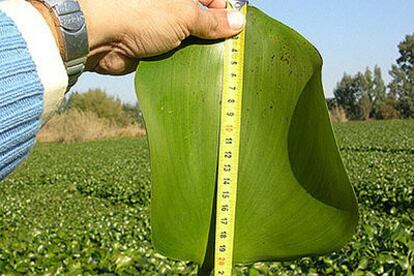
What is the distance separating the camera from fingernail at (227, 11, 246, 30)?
4.27 ft

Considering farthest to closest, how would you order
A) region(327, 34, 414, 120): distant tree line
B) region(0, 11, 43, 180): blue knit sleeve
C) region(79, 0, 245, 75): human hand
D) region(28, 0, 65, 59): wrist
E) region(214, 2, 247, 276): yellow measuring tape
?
1. region(327, 34, 414, 120): distant tree line
2. region(214, 2, 247, 276): yellow measuring tape
3. region(79, 0, 245, 75): human hand
4. region(28, 0, 65, 59): wrist
5. region(0, 11, 43, 180): blue knit sleeve

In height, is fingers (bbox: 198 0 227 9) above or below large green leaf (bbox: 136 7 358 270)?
above

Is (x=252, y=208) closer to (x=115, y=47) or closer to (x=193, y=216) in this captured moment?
(x=193, y=216)

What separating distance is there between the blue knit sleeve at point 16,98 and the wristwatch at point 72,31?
0.42ft

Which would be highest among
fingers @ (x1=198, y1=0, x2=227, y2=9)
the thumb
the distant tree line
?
fingers @ (x1=198, y1=0, x2=227, y2=9)

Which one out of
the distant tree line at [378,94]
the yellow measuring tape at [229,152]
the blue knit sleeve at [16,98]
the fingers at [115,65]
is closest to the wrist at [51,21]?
the blue knit sleeve at [16,98]

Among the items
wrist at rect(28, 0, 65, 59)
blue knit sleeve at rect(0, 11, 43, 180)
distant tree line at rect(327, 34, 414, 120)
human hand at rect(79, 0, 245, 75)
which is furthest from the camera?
distant tree line at rect(327, 34, 414, 120)

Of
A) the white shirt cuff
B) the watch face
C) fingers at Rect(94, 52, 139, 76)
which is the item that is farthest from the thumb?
the white shirt cuff

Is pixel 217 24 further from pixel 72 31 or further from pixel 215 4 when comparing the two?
pixel 72 31

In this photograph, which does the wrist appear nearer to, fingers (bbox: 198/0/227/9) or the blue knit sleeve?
the blue knit sleeve

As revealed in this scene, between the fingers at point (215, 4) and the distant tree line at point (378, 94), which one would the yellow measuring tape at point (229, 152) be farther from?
the distant tree line at point (378, 94)

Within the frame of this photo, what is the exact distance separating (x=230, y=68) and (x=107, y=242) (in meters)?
3.42

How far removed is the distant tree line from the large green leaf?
1727 inches

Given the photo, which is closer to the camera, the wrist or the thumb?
the wrist
